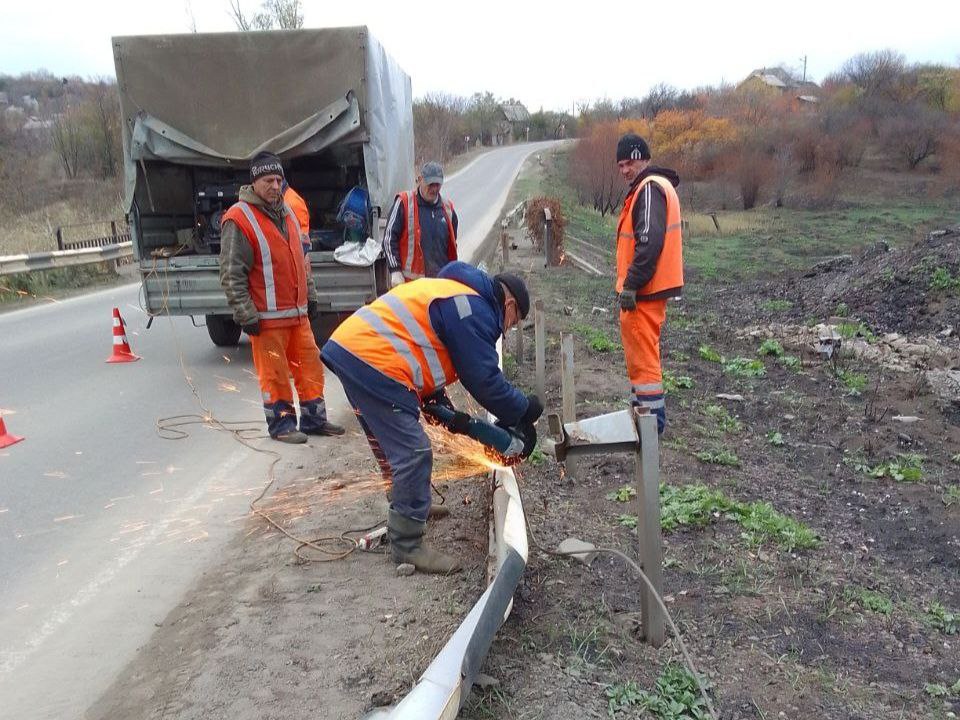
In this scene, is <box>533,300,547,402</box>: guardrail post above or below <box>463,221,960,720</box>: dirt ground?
above

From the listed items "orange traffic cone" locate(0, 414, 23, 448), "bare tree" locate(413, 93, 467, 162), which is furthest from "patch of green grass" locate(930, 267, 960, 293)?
"bare tree" locate(413, 93, 467, 162)

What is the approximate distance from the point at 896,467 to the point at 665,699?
12.8 feet

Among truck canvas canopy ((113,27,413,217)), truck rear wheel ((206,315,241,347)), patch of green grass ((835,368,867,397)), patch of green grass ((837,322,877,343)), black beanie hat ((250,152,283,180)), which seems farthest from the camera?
patch of green grass ((837,322,877,343))

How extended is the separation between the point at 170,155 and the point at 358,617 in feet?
Result: 19.9

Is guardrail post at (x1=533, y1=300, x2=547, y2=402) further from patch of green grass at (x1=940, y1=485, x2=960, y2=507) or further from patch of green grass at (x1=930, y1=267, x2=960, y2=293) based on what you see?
patch of green grass at (x1=930, y1=267, x2=960, y2=293)

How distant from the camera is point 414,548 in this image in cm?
401

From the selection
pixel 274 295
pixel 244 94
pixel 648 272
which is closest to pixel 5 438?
pixel 274 295

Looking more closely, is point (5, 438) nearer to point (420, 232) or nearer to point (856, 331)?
point (420, 232)

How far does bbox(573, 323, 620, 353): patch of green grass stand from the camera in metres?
9.18

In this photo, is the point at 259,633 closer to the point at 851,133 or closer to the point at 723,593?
the point at 723,593

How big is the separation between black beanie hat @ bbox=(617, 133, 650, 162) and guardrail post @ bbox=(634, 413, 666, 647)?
10.1 feet

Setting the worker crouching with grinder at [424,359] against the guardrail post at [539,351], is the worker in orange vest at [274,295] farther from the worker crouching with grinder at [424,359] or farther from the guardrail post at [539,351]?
the worker crouching with grinder at [424,359]

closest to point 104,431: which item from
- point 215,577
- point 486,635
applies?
point 215,577

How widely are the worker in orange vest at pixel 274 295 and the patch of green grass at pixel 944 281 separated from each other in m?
10.8
